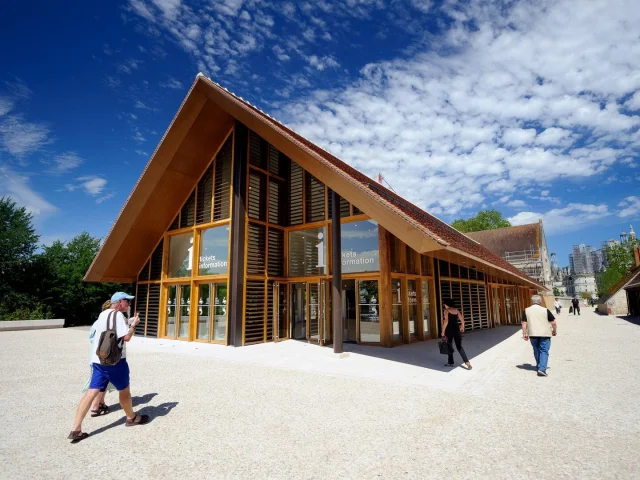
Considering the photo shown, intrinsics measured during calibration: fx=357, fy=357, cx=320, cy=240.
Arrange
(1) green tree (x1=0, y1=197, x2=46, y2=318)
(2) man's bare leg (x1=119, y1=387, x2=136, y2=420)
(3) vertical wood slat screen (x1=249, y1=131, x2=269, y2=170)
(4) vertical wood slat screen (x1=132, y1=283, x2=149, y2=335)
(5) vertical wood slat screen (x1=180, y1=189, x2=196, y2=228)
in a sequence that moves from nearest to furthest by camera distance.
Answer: (2) man's bare leg (x1=119, y1=387, x2=136, y2=420), (3) vertical wood slat screen (x1=249, y1=131, x2=269, y2=170), (5) vertical wood slat screen (x1=180, y1=189, x2=196, y2=228), (4) vertical wood slat screen (x1=132, y1=283, x2=149, y2=335), (1) green tree (x1=0, y1=197, x2=46, y2=318)

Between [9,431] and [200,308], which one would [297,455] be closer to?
[9,431]

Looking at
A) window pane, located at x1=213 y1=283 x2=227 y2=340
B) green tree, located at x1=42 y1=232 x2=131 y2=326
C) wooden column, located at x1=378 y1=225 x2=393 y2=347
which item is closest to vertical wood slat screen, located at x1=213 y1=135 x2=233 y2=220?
window pane, located at x1=213 y1=283 x2=227 y2=340

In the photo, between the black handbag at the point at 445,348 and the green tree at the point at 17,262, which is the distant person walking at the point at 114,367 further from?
the green tree at the point at 17,262

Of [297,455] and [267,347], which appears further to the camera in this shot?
[267,347]

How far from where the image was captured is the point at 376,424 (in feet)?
14.5

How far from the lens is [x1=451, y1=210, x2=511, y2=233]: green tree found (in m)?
57.4

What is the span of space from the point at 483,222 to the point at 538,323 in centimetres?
5587

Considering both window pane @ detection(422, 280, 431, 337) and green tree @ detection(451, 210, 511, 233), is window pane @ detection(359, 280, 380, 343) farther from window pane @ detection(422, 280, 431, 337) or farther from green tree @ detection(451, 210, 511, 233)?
green tree @ detection(451, 210, 511, 233)

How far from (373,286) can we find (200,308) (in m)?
6.24

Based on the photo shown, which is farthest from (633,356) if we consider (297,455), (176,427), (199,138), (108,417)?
(199,138)

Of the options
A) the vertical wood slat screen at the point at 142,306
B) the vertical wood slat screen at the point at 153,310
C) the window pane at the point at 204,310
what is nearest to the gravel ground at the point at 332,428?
the window pane at the point at 204,310

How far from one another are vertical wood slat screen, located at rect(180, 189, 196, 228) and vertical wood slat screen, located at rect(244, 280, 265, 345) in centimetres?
405

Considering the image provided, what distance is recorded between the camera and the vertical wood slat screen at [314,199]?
12.5 metres

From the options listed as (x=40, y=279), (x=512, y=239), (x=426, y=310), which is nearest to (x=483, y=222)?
(x=512, y=239)
